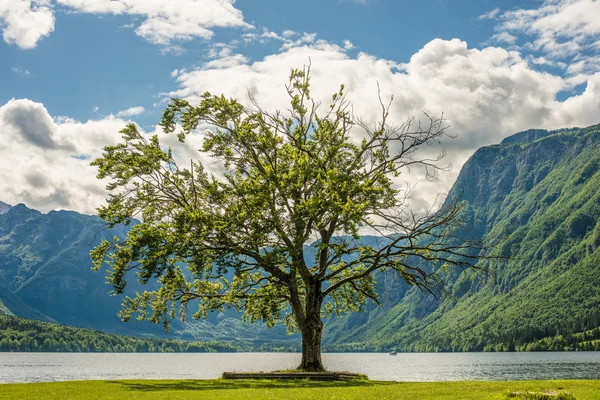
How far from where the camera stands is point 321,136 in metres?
44.2

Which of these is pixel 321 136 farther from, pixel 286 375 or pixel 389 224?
pixel 286 375

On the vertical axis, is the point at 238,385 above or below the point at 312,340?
below

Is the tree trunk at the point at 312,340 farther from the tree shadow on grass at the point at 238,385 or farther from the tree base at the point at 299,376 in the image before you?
the tree shadow on grass at the point at 238,385

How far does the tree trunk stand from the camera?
40.9 metres

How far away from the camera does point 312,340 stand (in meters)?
41.8

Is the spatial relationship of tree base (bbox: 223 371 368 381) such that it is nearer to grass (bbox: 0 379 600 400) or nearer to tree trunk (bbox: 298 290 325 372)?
grass (bbox: 0 379 600 400)

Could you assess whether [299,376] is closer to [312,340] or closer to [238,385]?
[312,340]

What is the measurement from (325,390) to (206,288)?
829 inches

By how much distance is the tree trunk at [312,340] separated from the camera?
4094 cm

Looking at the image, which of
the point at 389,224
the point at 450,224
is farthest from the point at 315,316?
the point at 450,224

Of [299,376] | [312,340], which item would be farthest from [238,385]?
[312,340]

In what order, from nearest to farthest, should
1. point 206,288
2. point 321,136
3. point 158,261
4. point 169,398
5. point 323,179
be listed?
point 169,398 → point 158,261 → point 323,179 → point 321,136 → point 206,288

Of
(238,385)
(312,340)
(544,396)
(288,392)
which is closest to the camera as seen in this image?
(544,396)

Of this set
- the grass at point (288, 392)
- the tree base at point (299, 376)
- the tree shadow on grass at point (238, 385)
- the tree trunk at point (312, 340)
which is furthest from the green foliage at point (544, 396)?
the tree trunk at point (312, 340)
